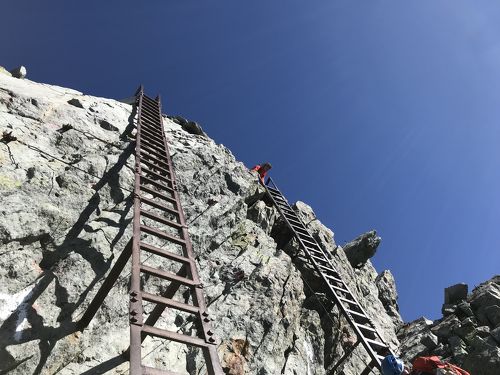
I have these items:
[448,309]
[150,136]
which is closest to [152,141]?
[150,136]

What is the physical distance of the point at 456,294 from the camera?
2150 centimetres

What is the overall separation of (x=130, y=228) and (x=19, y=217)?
2.56 metres

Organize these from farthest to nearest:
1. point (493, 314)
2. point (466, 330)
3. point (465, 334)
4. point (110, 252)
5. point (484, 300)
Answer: point (484, 300) → point (493, 314) → point (466, 330) → point (465, 334) → point (110, 252)

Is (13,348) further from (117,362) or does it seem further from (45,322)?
(117,362)

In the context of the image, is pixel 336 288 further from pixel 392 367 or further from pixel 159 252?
pixel 159 252

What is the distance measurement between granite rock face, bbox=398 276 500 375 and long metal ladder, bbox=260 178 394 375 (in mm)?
3699

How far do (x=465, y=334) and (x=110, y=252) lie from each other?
14.9m

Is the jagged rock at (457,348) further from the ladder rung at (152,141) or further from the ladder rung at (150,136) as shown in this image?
the ladder rung at (150,136)

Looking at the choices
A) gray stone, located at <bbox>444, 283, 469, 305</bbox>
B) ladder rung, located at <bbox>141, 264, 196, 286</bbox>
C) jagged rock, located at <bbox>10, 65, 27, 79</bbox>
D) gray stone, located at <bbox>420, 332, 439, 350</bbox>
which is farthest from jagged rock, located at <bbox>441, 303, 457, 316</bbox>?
jagged rock, located at <bbox>10, 65, 27, 79</bbox>

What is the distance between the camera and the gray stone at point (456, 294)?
70.1 ft

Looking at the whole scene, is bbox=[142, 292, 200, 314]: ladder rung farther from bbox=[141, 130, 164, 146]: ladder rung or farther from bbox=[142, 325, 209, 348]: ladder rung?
bbox=[141, 130, 164, 146]: ladder rung

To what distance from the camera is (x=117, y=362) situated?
7.08 metres

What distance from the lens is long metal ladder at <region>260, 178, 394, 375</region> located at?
11.2 m

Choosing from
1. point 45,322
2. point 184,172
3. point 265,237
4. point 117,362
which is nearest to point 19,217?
point 45,322
